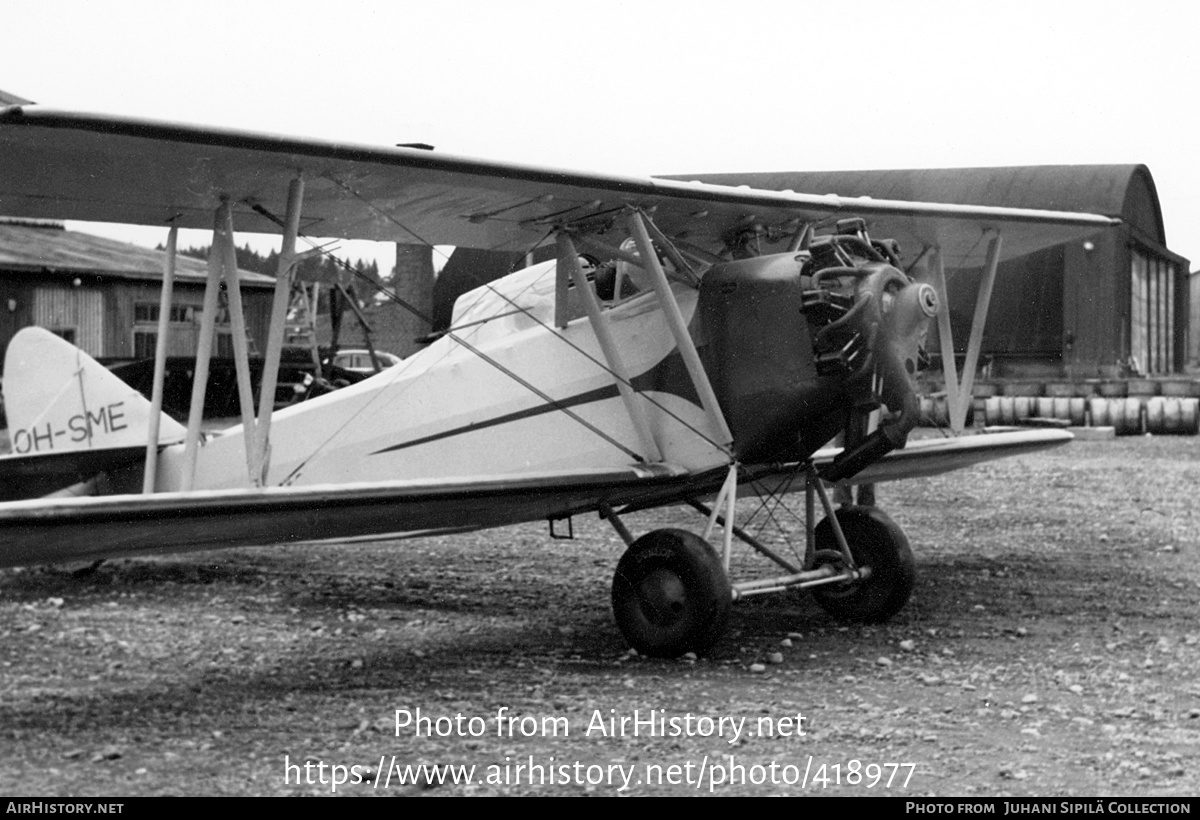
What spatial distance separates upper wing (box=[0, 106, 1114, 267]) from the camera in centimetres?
478

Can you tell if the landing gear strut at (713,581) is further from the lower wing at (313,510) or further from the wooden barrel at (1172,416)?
the wooden barrel at (1172,416)

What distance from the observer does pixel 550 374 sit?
674 centimetres

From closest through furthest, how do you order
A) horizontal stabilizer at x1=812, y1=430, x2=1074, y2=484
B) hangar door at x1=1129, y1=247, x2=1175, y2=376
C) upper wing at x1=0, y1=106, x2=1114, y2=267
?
upper wing at x1=0, y1=106, x2=1114, y2=267
horizontal stabilizer at x1=812, y1=430, x2=1074, y2=484
hangar door at x1=1129, y1=247, x2=1175, y2=376

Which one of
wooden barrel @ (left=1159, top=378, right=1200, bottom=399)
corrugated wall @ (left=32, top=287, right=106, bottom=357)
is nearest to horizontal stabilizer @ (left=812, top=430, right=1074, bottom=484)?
wooden barrel @ (left=1159, top=378, right=1200, bottom=399)

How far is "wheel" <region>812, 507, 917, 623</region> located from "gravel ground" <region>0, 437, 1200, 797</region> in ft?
0.47

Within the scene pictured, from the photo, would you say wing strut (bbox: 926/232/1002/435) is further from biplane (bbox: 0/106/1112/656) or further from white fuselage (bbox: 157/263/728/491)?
white fuselage (bbox: 157/263/728/491)

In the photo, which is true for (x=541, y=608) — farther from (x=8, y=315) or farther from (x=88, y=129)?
(x=8, y=315)

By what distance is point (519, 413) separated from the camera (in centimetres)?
682

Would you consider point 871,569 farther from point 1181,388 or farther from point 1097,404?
point 1181,388

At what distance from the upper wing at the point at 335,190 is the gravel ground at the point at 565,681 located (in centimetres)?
207

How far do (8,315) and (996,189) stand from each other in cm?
1796

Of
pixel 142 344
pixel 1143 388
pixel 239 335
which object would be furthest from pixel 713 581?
pixel 142 344

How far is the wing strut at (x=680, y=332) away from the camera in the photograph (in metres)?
5.94
